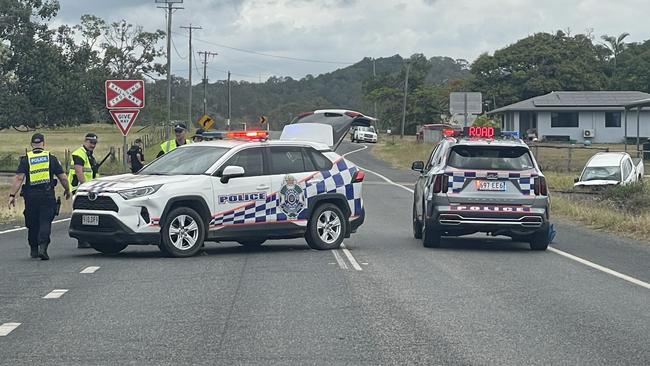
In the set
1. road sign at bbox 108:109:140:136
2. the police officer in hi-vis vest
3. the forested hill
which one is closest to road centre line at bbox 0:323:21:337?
the police officer in hi-vis vest

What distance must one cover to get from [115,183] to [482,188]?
5399 mm

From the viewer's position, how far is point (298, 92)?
490ft

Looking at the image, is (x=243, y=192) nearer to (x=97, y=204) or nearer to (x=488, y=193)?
(x=97, y=204)

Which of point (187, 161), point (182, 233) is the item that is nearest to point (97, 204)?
point (182, 233)

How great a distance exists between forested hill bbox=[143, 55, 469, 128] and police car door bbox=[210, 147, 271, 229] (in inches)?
4002

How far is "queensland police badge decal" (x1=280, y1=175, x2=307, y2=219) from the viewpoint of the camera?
15.4 m

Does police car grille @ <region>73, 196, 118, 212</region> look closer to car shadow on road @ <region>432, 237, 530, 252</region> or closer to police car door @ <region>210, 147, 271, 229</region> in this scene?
police car door @ <region>210, 147, 271, 229</region>

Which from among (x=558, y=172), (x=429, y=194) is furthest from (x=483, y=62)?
(x=429, y=194)

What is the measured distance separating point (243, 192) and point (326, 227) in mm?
1599

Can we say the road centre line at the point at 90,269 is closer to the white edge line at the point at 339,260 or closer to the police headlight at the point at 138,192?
the police headlight at the point at 138,192

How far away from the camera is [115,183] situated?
14.3 meters

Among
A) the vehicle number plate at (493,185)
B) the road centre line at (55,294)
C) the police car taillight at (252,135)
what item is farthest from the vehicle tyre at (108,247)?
the vehicle number plate at (493,185)

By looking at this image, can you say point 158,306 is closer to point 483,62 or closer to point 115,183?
point 115,183

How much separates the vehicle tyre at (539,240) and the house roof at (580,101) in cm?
5612
